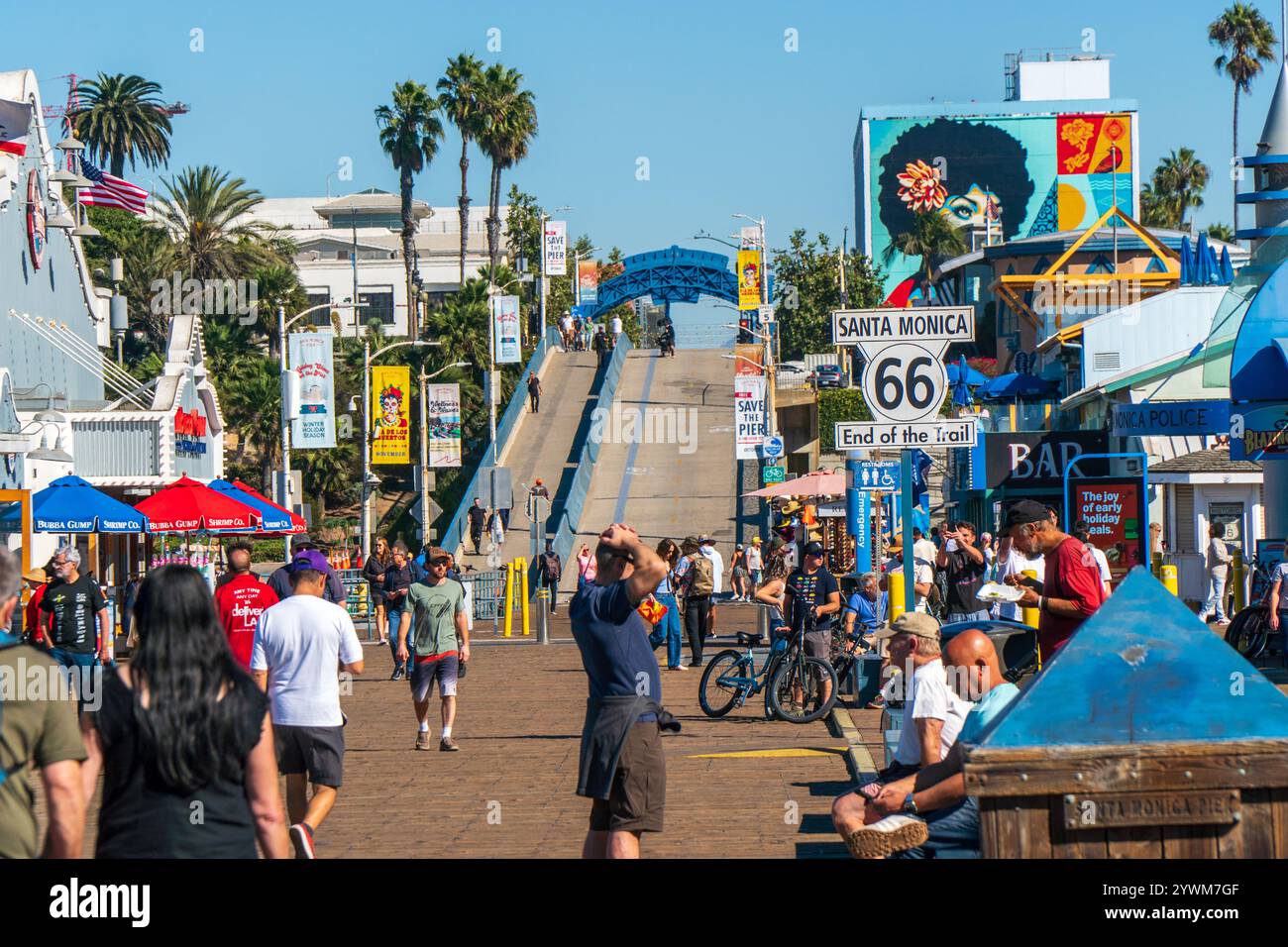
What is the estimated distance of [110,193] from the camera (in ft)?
114

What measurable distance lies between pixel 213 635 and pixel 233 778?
17.4 inches

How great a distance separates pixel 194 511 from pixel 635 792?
1696 cm

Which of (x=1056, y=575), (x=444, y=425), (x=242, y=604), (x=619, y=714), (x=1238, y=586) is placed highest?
(x=444, y=425)

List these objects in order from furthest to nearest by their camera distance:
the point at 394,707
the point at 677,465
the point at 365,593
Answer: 1. the point at 677,465
2. the point at 365,593
3. the point at 394,707

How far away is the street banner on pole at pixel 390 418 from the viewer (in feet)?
149

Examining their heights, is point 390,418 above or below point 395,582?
above

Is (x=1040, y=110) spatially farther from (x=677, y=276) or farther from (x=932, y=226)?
(x=677, y=276)

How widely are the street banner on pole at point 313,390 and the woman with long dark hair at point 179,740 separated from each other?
111 feet

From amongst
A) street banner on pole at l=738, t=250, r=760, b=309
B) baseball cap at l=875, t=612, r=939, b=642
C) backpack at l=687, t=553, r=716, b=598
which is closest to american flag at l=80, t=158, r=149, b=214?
backpack at l=687, t=553, r=716, b=598

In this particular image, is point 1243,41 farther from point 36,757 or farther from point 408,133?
point 36,757

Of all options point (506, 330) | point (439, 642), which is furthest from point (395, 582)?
point (506, 330)

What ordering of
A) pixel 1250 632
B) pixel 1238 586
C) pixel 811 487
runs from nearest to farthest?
pixel 1250 632 < pixel 1238 586 < pixel 811 487

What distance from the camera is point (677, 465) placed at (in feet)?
182
